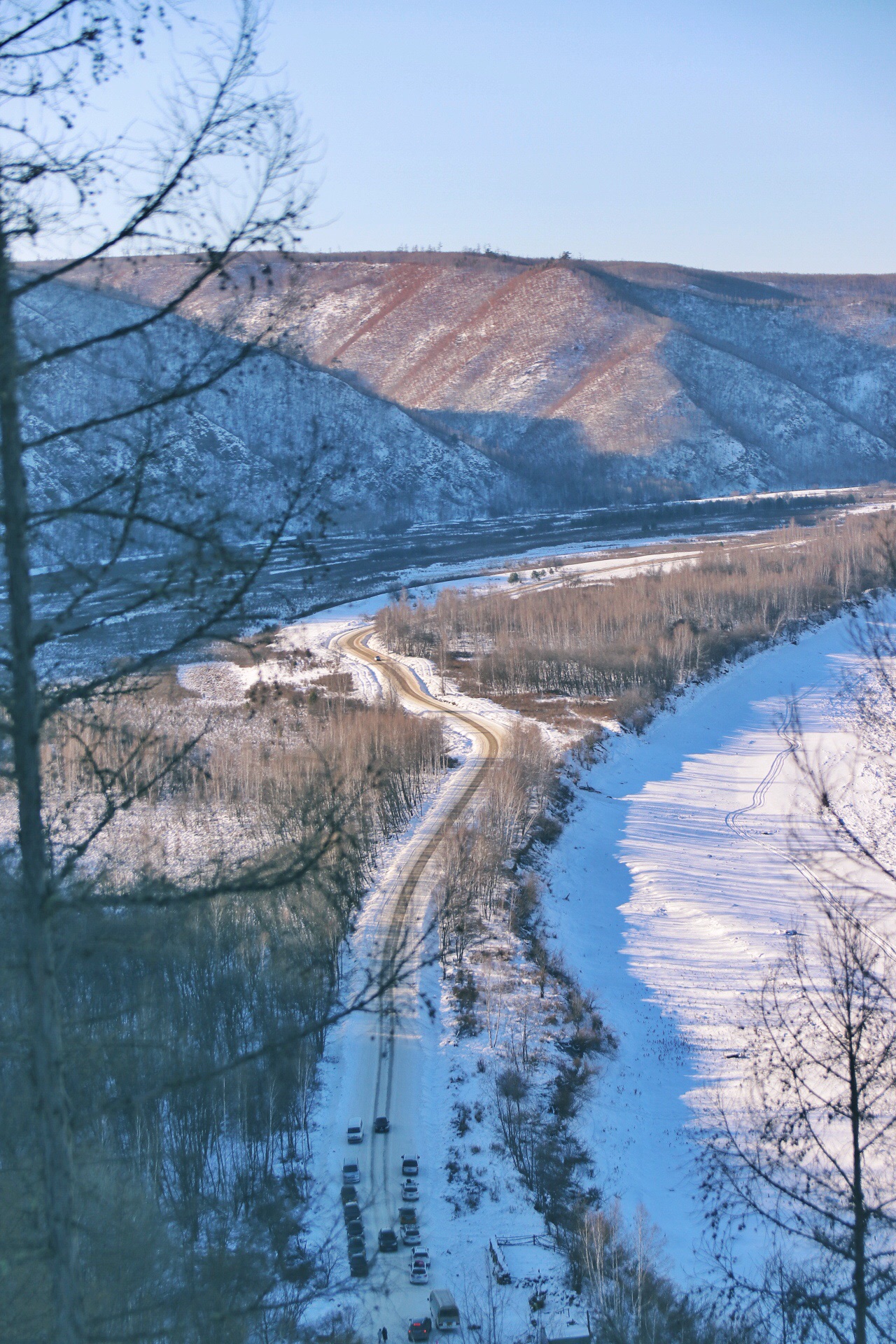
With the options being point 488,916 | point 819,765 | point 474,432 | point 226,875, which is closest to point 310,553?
point 226,875

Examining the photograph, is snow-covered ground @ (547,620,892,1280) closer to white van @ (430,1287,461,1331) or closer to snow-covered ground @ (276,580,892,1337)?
snow-covered ground @ (276,580,892,1337)

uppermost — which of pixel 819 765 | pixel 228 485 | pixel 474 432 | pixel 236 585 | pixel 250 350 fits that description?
pixel 474 432

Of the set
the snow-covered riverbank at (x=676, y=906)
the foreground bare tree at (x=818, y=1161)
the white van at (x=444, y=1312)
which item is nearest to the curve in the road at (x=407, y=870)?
the white van at (x=444, y=1312)

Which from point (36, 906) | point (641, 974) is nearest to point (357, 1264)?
point (36, 906)

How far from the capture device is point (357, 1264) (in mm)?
13305

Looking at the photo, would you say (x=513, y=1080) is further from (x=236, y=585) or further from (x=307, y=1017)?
(x=236, y=585)

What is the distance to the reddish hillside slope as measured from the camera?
123562mm

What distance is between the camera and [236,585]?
15.7 ft

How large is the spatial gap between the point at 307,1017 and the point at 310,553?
531 inches

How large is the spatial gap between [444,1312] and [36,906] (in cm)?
1079

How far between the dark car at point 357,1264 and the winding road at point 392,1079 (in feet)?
0.56

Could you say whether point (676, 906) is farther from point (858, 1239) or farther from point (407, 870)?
point (858, 1239)

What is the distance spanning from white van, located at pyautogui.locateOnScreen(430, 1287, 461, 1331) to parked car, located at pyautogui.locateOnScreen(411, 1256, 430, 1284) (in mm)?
560

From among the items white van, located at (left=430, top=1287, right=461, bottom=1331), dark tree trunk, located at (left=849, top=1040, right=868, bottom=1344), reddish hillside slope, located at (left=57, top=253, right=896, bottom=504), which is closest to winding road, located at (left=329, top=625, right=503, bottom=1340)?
white van, located at (left=430, top=1287, right=461, bottom=1331)
